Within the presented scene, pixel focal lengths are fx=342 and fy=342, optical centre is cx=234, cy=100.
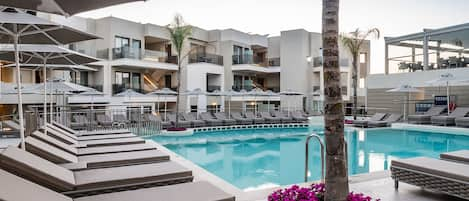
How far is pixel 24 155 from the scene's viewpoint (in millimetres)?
4246

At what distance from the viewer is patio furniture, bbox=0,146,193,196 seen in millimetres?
3842

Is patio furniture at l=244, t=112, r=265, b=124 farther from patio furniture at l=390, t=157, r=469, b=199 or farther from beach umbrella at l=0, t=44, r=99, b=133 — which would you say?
patio furniture at l=390, t=157, r=469, b=199

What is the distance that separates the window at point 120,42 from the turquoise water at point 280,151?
34.3 feet

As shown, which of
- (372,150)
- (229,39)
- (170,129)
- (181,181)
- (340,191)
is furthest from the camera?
(229,39)

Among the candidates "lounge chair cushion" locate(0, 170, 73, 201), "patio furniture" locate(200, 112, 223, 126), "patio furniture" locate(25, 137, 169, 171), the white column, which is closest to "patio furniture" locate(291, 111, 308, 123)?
"patio furniture" locate(200, 112, 223, 126)

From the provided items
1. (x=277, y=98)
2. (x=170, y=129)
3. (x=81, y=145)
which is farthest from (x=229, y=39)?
(x=81, y=145)

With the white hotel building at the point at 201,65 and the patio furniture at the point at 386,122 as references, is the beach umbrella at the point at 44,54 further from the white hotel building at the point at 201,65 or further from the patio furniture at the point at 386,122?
the patio furniture at the point at 386,122

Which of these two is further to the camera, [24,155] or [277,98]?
[277,98]

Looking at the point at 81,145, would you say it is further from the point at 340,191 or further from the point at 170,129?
the point at 170,129

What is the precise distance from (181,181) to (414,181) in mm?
3532

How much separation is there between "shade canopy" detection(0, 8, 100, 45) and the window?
17954 mm

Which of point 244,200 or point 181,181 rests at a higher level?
point 181,181

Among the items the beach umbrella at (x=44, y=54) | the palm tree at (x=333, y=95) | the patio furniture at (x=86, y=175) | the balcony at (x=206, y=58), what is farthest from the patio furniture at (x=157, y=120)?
the palm tree at (x=333, y=95)

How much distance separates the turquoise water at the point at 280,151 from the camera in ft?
30.1
